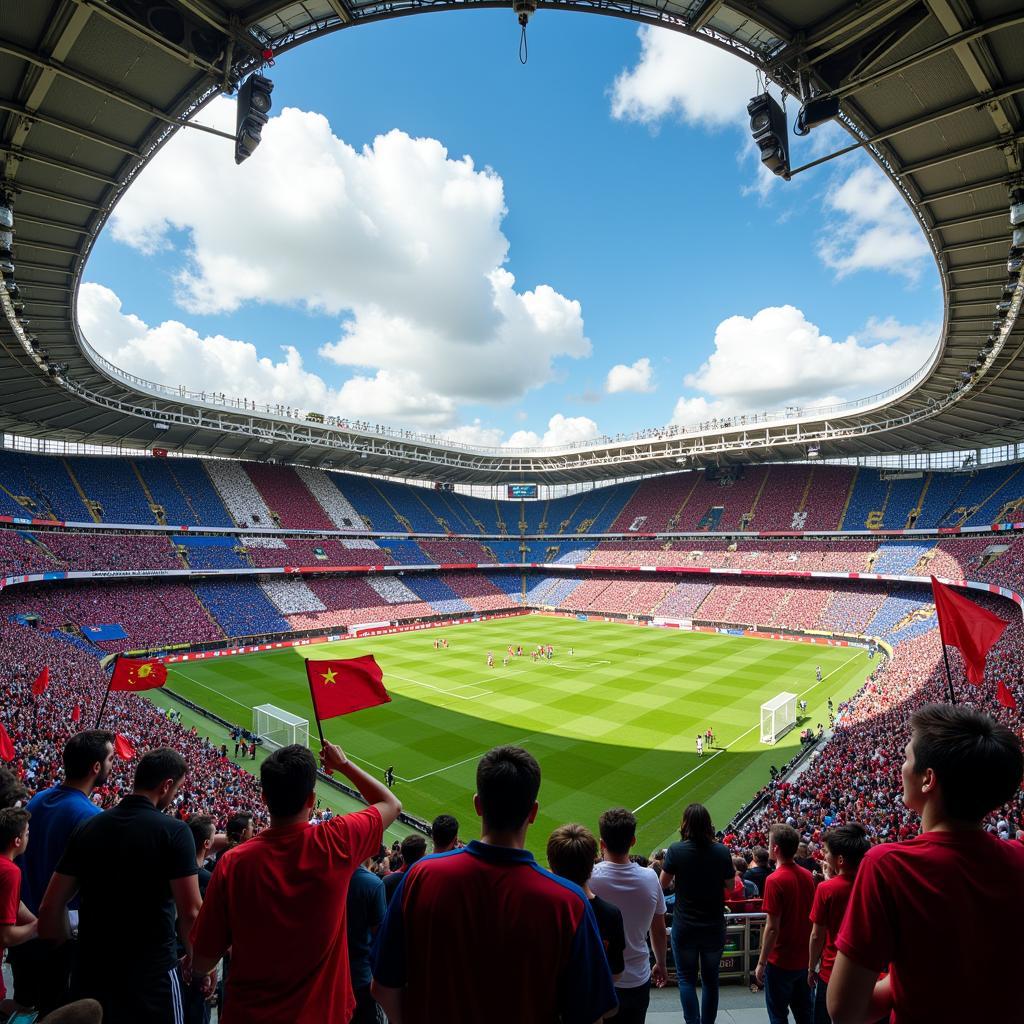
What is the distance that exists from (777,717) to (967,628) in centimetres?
1954

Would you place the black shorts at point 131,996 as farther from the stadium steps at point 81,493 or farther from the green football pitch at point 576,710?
the stadium steps at point 81,493

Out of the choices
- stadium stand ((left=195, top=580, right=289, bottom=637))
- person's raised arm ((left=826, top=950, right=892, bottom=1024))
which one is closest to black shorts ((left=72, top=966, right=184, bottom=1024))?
person's raised arm ((left=826, top=950, right=892, bottom=1024))

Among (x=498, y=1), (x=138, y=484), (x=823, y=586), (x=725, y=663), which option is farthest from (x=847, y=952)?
(x=138, y=484)

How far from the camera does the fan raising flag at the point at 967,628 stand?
28.7 ft

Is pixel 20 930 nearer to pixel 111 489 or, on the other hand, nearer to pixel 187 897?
pixel 187 897

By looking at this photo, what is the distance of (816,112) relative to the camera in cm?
1251

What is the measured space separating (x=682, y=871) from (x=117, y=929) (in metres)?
4.18

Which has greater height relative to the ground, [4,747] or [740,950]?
[4,747]

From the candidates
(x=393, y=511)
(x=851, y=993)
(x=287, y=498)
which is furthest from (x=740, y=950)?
(x=393, y=511)

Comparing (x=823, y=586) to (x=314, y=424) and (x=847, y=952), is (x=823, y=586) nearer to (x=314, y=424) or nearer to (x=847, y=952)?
(x=314, y=424)

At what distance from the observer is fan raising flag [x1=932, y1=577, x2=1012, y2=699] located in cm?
874

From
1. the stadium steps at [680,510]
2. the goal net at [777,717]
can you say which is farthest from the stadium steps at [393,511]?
the goal net at [777,717]

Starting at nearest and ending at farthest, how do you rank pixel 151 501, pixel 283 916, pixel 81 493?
1. pixel 283 916
2. pixel 81 493
3. pixel 151 501

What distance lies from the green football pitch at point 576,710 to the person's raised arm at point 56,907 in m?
16.0
